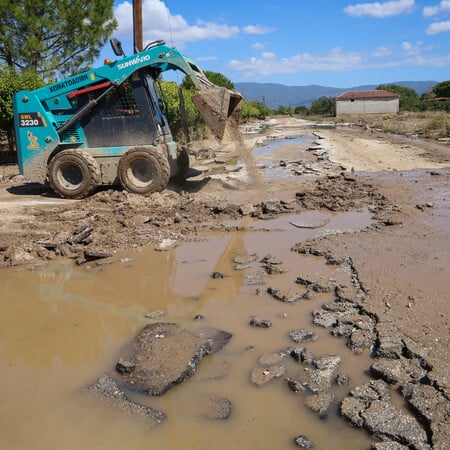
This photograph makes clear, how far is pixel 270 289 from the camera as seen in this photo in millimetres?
5301

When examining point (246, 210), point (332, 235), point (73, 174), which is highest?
point (73, 174)

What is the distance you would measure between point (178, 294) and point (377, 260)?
2.70 metres

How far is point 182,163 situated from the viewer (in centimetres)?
1117

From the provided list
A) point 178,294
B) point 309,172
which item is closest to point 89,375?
point 178,294

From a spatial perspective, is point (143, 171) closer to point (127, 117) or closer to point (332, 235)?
point (127, 117)

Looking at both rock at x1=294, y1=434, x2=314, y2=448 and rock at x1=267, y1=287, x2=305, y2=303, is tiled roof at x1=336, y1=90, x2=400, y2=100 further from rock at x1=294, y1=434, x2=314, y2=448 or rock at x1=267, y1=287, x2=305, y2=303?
rock at x1=294, y1=434, x2=314, y2=448

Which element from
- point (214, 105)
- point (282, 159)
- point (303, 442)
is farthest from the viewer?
point (282, 159)

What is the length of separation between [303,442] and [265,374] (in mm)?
787

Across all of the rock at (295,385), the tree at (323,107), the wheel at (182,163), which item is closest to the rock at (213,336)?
the rock at (295,385)

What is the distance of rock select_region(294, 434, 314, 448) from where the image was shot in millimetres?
2988

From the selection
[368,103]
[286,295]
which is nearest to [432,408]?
[286,295]

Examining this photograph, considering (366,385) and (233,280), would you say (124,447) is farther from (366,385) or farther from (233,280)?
(233,280)

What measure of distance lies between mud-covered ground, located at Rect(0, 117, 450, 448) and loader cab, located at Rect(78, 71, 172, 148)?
1.22 meters

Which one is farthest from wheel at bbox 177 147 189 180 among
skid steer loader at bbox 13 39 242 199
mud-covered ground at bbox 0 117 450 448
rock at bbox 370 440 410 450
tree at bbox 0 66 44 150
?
rock at bbox 370 440 410 450
